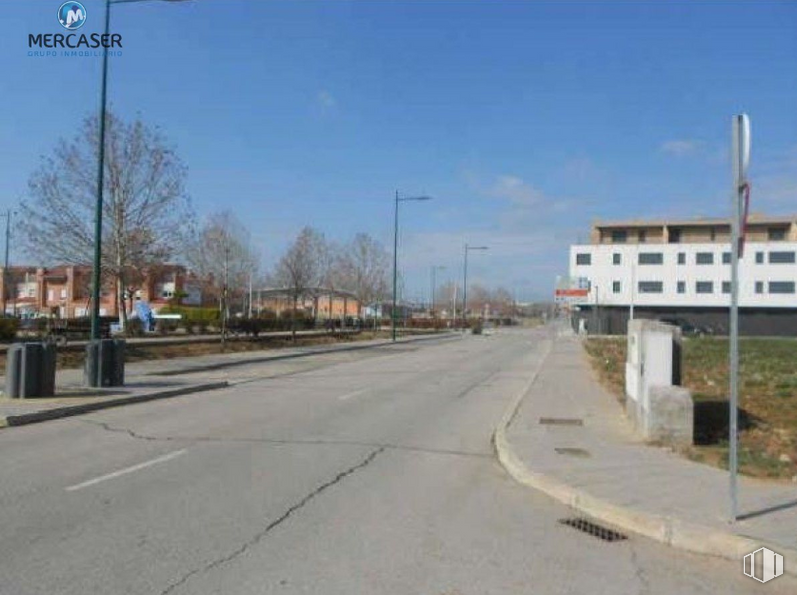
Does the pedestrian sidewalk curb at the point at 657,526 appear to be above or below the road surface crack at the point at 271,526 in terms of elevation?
above

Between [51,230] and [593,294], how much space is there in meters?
77.2

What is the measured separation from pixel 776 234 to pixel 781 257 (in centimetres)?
873

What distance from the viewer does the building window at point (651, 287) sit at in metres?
102

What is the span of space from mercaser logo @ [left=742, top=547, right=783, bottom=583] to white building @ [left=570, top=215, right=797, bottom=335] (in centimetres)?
8782

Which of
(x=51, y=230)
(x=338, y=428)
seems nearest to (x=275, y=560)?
(x=338, y=428)

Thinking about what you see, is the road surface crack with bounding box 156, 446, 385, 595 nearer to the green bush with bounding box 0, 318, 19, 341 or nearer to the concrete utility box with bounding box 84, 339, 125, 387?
the concrete utility box with bounding box 84, 339, 125, 387

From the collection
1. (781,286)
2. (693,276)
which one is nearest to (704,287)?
(693,276)

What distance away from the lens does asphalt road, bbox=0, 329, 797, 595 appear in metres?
5.67

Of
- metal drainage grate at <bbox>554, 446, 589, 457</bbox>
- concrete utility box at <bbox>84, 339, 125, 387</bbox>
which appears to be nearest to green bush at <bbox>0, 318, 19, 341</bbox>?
concrete utility box at <bbox>84, 339, 125, 387</bbox>

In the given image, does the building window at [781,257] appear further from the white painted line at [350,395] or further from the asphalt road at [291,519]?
the asphalt road at [291,519]

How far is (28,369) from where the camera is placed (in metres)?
15.5

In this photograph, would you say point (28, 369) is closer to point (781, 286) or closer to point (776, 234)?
point (781, 286)

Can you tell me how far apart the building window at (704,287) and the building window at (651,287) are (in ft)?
13.1

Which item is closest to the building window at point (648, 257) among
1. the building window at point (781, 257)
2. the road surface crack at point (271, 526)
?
the building window at point (781, 257)
